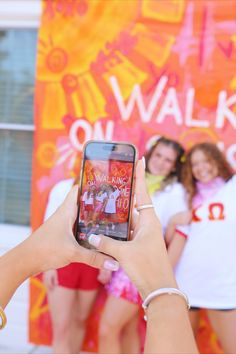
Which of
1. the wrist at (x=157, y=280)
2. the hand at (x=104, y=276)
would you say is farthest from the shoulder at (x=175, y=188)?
the wrist at (x=157, y=280)

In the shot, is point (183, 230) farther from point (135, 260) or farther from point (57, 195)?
point (135, 260)

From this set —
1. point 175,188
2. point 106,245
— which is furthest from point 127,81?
point 106,245

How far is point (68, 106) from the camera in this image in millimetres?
2406

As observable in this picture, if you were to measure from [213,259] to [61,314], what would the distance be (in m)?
0.83

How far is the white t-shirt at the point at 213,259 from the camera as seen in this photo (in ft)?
6.57

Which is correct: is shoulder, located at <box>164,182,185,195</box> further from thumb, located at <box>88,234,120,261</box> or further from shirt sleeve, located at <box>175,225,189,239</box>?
thumb, located at <box>88,234,120,261</box>

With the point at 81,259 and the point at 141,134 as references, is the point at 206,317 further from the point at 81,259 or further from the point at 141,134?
the point at 81,259

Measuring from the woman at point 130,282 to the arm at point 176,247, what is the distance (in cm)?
11

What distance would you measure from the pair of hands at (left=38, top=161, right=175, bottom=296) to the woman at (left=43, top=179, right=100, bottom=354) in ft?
3.71

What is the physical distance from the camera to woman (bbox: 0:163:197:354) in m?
0.70

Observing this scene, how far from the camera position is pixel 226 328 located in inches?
78.6

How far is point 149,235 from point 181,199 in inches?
51.2

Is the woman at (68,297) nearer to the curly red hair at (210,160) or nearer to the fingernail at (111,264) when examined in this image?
the curly red hair at (210,160)

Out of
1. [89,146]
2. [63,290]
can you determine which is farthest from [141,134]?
[89,146]
